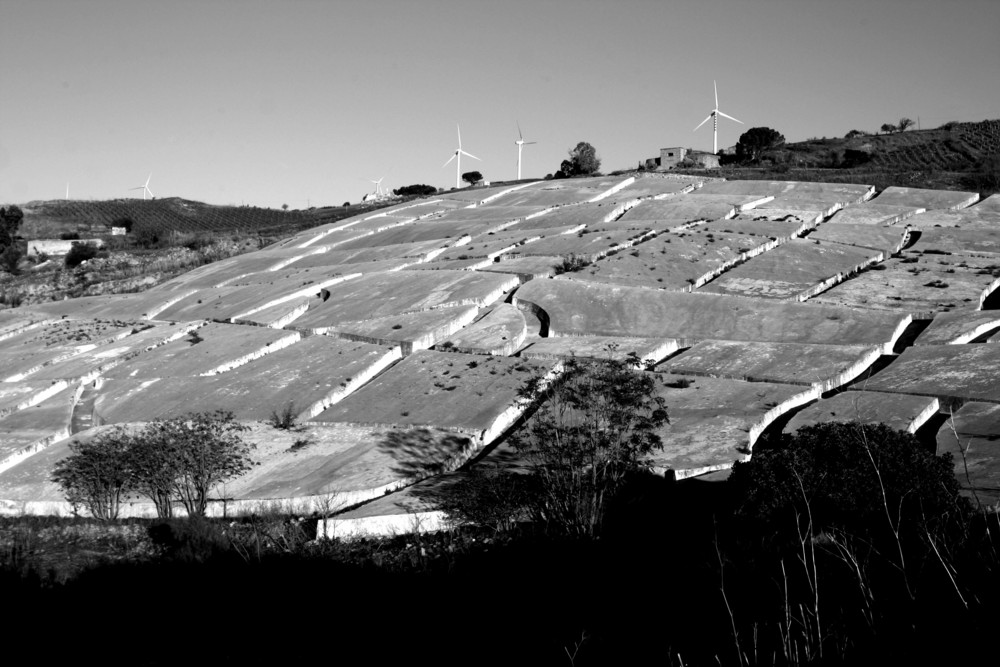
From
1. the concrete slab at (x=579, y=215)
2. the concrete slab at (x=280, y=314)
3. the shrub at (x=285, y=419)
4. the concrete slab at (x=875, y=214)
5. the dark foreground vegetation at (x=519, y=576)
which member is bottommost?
the dark foreground vegetation at (x=519, y=576)

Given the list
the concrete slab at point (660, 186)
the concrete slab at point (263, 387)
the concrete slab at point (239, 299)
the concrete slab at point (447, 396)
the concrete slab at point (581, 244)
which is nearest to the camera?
the concrete slab at point (447, 396)

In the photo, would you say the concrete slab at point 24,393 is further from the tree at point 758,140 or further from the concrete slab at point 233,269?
the tree at point 758,140

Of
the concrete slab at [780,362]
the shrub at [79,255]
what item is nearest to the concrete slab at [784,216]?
the concrete slab at [780,362]

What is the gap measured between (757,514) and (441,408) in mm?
6269

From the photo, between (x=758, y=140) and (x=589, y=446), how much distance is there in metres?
66.3

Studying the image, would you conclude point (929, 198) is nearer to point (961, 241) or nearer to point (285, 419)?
point (961, 241)

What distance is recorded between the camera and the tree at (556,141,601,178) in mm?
61916

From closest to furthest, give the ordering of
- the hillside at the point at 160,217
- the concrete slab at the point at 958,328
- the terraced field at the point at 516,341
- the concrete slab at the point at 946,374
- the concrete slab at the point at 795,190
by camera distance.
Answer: the concrete slab at the point at 946,374 < the terraced field at the point at 516,341 < the concrete slab at the point at 958,328 < the concrete slab at the point at 795,190 < the hillside at the point at 160,217

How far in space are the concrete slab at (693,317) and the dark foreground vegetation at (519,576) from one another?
624cm

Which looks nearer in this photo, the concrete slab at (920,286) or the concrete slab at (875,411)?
the concrete slab at (875,411)

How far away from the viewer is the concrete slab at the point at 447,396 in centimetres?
1410

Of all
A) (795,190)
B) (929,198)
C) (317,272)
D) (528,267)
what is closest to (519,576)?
(528,267)

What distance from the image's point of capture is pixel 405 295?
21.4m

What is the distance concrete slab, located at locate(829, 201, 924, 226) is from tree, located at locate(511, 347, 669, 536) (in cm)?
1641
